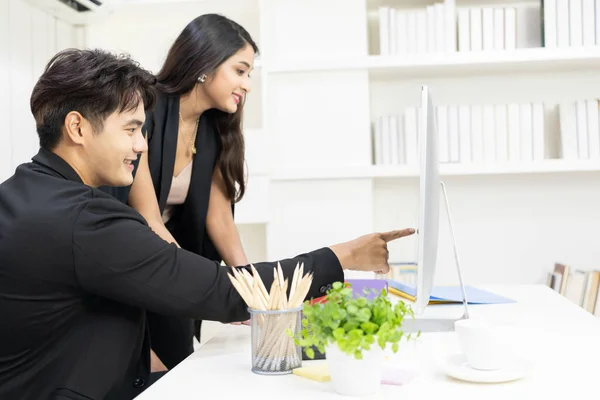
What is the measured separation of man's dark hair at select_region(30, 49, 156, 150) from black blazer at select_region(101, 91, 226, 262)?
69cm

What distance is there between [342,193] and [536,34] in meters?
1.10

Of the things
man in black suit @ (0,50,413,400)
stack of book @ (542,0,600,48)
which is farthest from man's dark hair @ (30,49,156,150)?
stack of book @ (542,0,600,48)

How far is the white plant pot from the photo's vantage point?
39.4 inches

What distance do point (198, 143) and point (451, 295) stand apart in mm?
871

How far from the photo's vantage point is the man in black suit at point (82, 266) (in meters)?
1.15

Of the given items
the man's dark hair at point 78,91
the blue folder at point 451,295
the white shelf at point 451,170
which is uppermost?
the man's dark hair at point 78,91

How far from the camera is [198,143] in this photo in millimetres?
2158

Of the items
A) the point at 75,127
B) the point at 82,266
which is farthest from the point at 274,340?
the point at 75,127

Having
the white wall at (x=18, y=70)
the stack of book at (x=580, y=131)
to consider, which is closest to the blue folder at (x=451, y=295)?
the stack of book at (x=580, y=131)

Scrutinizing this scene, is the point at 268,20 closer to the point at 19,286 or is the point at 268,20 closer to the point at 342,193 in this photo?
the point at 342,193

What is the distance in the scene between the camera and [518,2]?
317 cm

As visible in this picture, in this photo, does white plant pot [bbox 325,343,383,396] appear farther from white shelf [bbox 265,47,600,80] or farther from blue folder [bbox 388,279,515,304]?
white shelf [bbox 265,47,600,80]

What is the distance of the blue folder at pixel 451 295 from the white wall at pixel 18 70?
59.8 inches

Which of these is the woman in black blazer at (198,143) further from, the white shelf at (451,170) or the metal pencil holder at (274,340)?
the metal pencil holder at (274,340)
